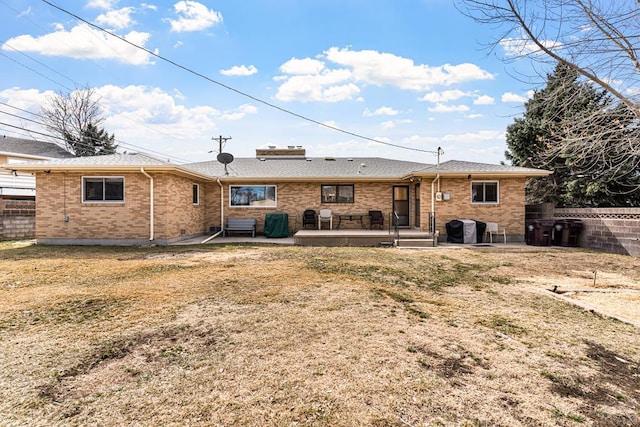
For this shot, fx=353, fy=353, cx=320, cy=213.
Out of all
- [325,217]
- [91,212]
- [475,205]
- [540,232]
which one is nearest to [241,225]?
[325,217]

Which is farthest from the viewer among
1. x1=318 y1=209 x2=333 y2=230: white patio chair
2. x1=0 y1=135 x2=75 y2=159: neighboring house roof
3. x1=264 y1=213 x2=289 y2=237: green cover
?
x1=0 y1=135 x2=75 y2=159: neighboring house roof

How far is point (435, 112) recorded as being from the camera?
631 inches

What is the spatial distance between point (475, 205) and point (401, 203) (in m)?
3.20

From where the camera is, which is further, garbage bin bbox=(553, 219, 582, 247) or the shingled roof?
the shingled roof

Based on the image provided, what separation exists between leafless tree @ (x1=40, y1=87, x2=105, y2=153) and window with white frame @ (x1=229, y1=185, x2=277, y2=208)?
938 inches

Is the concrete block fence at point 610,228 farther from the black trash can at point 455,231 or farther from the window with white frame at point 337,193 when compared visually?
the window with white frame at point 337,193

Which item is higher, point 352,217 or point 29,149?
point 29,149

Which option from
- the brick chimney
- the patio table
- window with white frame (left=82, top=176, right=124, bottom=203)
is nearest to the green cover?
the patio table

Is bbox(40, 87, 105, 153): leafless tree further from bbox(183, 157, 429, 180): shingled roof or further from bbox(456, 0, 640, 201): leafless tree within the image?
bbox(456, 0, 640, 201): leafless tree

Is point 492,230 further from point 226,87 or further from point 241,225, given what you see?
point 226,87

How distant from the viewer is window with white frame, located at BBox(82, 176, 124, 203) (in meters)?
11.9

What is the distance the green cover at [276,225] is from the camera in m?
14.4

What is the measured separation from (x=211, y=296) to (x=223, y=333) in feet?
5.30

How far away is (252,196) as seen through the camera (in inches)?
601
